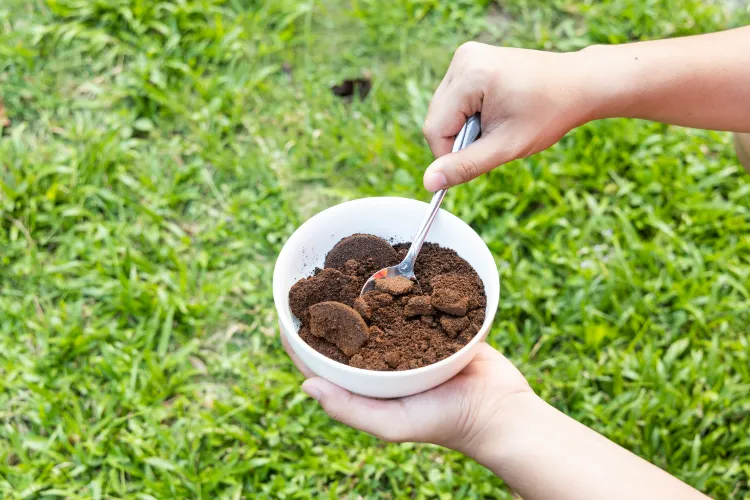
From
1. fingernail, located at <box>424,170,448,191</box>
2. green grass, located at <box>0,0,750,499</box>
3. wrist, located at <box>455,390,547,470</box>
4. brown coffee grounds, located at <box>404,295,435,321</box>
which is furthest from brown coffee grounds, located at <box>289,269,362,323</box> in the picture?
green grass, located at <box>0,0,750,499</box>

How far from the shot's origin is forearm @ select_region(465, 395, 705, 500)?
1881 mm

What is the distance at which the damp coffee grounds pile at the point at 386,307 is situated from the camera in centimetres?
193

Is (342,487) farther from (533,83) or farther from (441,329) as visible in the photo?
(533,83)

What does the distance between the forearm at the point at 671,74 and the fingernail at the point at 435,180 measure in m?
0.58

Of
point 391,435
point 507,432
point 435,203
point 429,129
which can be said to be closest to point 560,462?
point 507,432

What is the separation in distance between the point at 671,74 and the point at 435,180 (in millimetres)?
902

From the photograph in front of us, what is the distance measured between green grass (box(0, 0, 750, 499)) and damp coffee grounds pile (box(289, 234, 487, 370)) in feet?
2.81

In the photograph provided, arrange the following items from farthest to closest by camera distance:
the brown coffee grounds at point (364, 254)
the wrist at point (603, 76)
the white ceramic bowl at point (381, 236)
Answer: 1. the wrist at point (603, 76)
2. the brown coffee grounds at point (364, 254)
3. the white ceramic bowl at point (381, 236)

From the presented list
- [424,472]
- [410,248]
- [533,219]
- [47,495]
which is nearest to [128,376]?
[47,495]

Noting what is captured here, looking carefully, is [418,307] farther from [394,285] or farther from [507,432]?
[507,432]

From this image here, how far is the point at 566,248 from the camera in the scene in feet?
10.5

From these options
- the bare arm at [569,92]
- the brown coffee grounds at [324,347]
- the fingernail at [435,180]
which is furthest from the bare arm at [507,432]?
the bare arm at [569,92]

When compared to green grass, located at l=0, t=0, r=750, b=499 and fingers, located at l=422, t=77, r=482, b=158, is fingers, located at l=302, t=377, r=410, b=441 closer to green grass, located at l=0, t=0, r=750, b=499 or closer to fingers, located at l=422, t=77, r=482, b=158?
green grass, located at l=0, t=0, r=750, b=499

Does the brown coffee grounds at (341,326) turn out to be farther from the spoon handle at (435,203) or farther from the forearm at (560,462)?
the forearm at (560,462)
